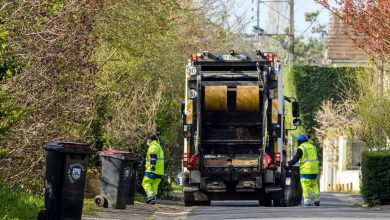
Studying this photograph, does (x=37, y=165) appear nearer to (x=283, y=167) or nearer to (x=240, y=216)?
(x=240, y=216)

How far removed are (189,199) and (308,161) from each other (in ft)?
8.34

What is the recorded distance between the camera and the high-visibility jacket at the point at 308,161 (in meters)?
24.9

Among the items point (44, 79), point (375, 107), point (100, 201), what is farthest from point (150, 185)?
point (375, 107)

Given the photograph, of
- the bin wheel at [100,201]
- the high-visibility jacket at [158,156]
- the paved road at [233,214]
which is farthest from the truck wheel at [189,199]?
the bin wheel at [100,201]

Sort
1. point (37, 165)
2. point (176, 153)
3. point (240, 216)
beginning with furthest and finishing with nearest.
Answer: point (176, 153)
point (37, 165)
point (240, 216)

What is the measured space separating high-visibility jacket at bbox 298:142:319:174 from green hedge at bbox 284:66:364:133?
89.9ft

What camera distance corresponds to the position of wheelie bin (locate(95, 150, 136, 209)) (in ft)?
69.6

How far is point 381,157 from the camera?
23.5 metres

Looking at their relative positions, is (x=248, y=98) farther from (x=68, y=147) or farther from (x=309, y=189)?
(x=68, y=147)

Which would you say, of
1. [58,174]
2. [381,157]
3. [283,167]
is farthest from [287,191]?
[58,174]

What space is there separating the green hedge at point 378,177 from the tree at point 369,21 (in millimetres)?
2241

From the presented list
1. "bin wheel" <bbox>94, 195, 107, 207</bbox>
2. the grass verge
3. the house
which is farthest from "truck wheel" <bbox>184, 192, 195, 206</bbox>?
the house

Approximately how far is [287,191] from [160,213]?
5197 millimetres

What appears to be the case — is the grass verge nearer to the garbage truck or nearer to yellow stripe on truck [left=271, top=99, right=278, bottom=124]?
the garbage truck
